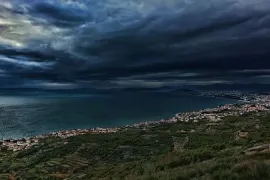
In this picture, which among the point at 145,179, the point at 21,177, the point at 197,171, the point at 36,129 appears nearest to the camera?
the point at 197,171

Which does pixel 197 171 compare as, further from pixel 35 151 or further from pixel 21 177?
pixel 35 151

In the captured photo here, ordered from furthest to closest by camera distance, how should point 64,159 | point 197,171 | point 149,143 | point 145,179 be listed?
point 149,143, point 64,159, point 145,179, point 197,171

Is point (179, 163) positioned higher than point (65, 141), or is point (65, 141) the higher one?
point (179, 163)

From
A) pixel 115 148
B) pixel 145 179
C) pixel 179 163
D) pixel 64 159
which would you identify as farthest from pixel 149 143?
pixel 145 179

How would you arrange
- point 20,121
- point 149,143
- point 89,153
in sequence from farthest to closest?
point 20,121 → point 149,143 → point 89,153

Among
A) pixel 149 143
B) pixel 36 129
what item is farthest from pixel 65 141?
pixel 36 129

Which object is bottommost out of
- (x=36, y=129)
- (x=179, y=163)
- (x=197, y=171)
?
(x=36, y=129)

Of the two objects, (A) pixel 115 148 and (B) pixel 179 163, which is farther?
(A) pixel 115 148

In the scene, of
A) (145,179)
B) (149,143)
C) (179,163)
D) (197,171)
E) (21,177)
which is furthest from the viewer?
(149,143)

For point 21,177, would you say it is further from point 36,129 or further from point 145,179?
point 36,129
